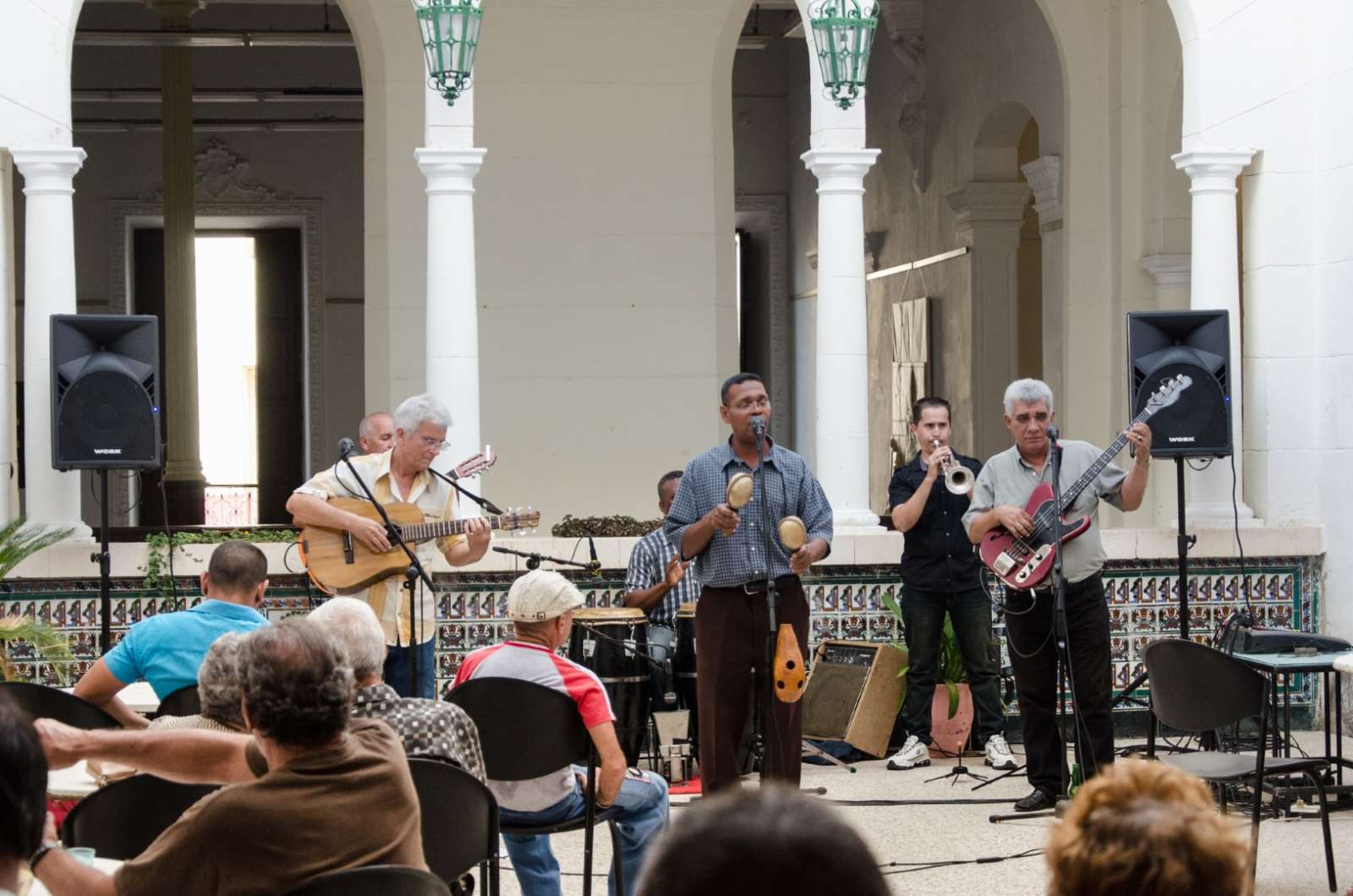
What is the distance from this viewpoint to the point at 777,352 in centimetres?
1845

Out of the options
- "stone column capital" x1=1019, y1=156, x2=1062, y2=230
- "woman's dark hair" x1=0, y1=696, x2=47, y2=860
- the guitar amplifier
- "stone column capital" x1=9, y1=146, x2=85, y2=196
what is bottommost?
the guitar amplifier

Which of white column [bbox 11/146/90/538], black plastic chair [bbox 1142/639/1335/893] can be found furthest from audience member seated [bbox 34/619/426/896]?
white column [bbox 11/146/90/538]

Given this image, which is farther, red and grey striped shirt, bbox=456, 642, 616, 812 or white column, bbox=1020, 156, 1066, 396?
white column, bbox=1020, 156, 1066, 396

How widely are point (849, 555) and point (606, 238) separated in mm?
3673

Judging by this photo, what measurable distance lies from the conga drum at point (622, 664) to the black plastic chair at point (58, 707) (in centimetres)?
288

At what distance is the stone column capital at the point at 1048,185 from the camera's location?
12438 millimetres

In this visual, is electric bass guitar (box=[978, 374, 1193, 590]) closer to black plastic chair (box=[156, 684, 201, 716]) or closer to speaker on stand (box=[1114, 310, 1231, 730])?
speaker on stand (box=[1114, 310, 1231, 730])

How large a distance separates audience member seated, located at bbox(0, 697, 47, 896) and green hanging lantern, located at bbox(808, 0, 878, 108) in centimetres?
717

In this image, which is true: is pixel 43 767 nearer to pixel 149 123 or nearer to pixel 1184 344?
pixel 1184 344

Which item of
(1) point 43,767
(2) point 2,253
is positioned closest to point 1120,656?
(2) point 2,253

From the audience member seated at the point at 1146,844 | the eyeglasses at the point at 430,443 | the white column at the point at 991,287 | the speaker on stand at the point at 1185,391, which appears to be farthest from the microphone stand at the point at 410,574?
the white column at the point at 991,287

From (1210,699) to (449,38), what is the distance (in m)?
5.12

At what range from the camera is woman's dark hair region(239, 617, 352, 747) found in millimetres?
3164

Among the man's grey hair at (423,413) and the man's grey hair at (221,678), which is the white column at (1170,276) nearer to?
the man's grey hair at (423,413)
